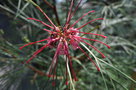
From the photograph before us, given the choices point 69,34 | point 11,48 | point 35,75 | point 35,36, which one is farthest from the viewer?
point 35,75

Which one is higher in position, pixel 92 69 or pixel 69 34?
pixel 69 34

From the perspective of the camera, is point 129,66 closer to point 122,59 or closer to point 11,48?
point 122,59

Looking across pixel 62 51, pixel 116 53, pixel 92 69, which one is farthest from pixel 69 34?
pixel 116 53

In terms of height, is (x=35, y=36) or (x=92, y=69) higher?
(x=35, y=36)

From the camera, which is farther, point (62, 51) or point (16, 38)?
point (16, 38)

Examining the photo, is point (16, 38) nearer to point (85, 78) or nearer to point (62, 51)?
point (62, 51)

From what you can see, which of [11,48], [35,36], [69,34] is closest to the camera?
[69,34]

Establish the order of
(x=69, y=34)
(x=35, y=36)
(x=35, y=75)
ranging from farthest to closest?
(x=35, y=75)
(x=35, y=36)
(x=69, y=34)

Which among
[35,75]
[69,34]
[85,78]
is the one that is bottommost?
[85,78]

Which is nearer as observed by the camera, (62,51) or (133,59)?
(62,51)

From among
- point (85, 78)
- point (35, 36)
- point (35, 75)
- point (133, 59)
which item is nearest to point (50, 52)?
point (35, 36)
